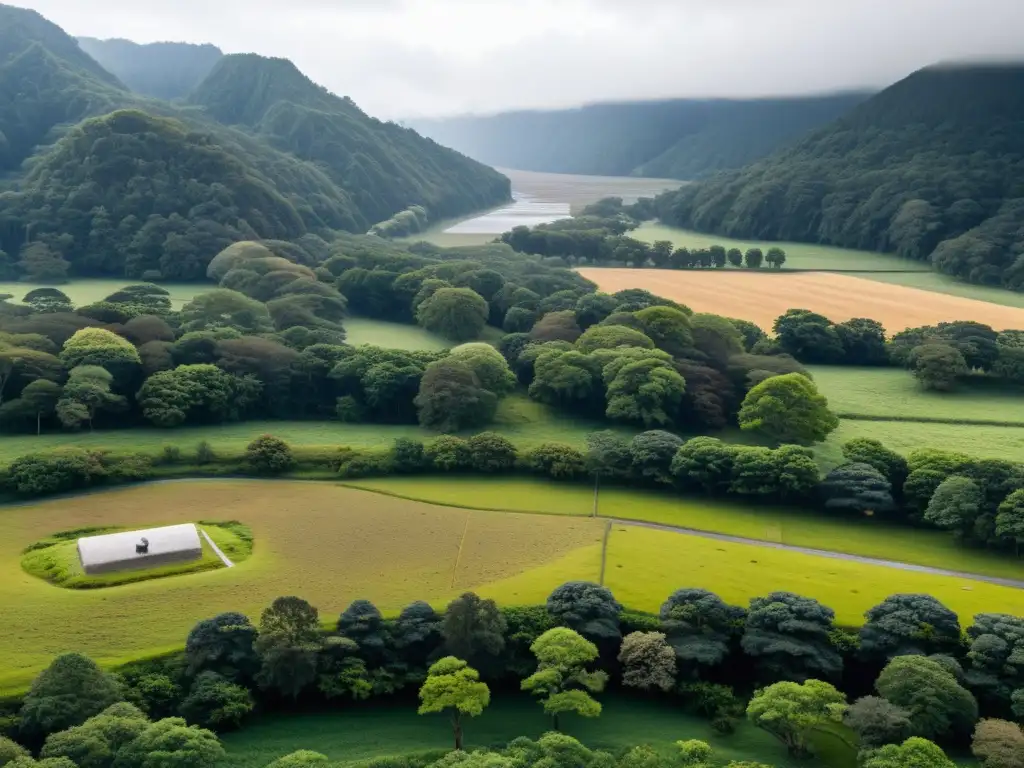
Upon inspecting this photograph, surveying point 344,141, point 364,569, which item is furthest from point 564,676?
point 344,141

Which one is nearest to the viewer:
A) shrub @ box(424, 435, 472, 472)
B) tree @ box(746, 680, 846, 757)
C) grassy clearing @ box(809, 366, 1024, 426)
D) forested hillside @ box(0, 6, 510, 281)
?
tree @ box(746, 680, 846, 757)

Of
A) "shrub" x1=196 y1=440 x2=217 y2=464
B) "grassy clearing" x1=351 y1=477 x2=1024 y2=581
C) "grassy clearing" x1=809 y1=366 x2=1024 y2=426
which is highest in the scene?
"grassy clearing" x1=809 y1=366 x2=1024 y2=426

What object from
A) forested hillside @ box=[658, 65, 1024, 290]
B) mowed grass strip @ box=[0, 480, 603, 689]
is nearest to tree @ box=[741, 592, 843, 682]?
mowed grass strip @ box=[0, 480, 603, 689]

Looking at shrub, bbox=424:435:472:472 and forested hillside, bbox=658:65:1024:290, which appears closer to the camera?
shrub, bbox=424:435:472:472

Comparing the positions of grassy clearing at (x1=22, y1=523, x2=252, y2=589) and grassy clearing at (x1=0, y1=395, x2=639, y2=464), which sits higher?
grassy clearing at (x1=0, y1=395, x2=639, y2=464)

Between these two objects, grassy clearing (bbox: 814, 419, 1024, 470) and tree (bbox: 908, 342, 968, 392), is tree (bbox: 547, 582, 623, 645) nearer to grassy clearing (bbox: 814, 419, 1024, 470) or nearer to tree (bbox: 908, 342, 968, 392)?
grassy clearing (bbox: 814, 419, 1024, 470)

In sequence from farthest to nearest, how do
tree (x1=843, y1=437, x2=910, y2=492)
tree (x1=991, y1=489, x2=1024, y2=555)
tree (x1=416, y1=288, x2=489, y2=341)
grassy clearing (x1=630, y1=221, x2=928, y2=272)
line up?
grassy clearing (x1=630, y1=221, x2=928, y2=272) → tree (x1=416, y1=288, x2=489, y2=341) → tree (x1=843, y1=437, x2=910, y2=492) → tree (x1=991, y1=489, x2=1024, y2=555)

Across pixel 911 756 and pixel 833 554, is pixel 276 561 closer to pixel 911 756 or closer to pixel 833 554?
pixel 833 554
